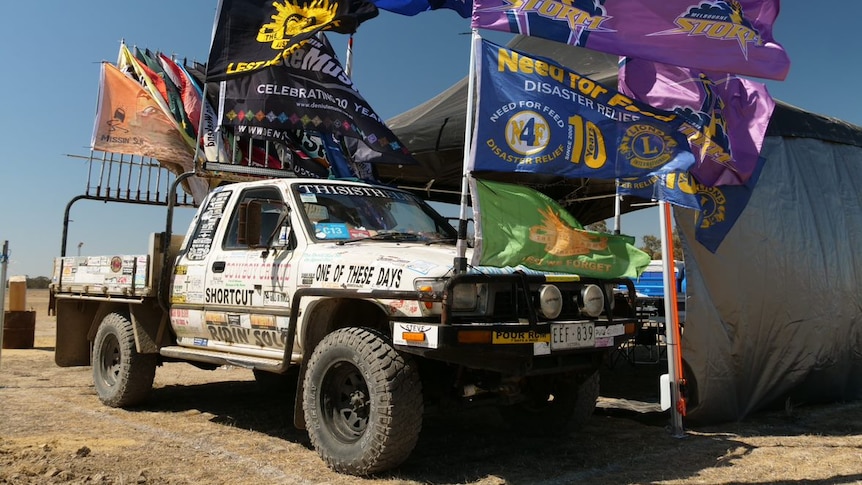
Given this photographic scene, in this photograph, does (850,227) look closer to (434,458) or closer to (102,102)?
(434,458)

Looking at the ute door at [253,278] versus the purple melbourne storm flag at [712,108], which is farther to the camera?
the purple melbourne storm flag at [712,108]

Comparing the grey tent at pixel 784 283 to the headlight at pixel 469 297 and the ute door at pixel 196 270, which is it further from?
the ute door at pixel 196 270

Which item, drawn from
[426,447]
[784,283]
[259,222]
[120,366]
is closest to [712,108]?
[784,283]

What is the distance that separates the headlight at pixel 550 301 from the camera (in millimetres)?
4355

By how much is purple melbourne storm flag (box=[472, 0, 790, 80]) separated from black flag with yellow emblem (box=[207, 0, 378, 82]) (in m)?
2.53

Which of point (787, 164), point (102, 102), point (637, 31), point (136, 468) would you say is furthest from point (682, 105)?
point (102, 102)

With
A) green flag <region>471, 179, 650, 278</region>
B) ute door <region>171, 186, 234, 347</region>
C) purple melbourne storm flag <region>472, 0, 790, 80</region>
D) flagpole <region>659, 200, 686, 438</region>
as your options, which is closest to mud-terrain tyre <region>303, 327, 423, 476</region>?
green flag <region>471, 179, 650, 278</region>

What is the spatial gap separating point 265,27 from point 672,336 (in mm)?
4901

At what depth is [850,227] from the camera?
774 cm

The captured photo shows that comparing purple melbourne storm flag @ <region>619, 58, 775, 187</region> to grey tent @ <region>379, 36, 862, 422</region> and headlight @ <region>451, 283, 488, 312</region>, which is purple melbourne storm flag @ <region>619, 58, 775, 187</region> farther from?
headlight @ <region>451, 283, 488, 312</region>

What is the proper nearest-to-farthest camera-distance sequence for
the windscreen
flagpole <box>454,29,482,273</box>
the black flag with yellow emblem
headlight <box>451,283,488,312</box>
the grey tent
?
flagpole <box>454,29,482,273</box> < headlight <box>451,283,488,312</box> < the windscreen < the grey tent < the black flag with yellow emblem

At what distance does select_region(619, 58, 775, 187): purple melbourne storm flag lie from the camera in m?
6.03

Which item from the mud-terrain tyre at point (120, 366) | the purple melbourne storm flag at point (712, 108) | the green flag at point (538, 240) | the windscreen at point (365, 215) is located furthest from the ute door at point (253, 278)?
the purple melbourne storm flag at point (712, 108)

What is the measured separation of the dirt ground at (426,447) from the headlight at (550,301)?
1.06 metres
